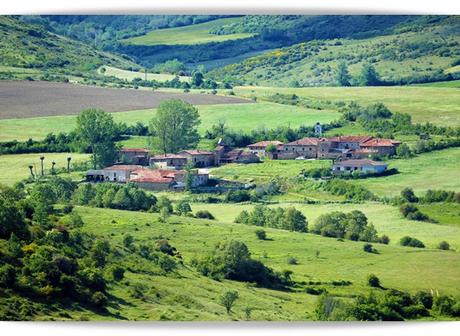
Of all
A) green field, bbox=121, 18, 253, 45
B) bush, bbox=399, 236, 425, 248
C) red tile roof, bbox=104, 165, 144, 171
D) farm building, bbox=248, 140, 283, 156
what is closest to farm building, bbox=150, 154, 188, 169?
red tile roof, bbox=104, 165, 144, 171

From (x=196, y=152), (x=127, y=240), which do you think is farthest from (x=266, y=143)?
(x=127, y=240)

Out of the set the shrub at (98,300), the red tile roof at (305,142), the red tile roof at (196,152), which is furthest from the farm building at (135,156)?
the shrub at (98,300)

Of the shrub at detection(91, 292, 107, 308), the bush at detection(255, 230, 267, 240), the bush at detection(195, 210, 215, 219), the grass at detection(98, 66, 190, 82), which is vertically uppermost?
the grass at detection(98, 66, 190, 82)

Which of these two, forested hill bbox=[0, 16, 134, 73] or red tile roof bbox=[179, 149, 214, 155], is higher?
forested hill bbox=[0, 16, 134, 73]

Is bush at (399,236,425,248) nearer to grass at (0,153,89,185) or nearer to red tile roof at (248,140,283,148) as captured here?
red tile roof at (248,140,283,148)

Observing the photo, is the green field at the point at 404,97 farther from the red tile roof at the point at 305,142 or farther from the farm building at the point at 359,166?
the red tile roof at the point at 305,142

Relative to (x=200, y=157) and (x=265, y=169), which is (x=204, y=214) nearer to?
(x=200, y=157)

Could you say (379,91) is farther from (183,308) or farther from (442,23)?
(183,308)
